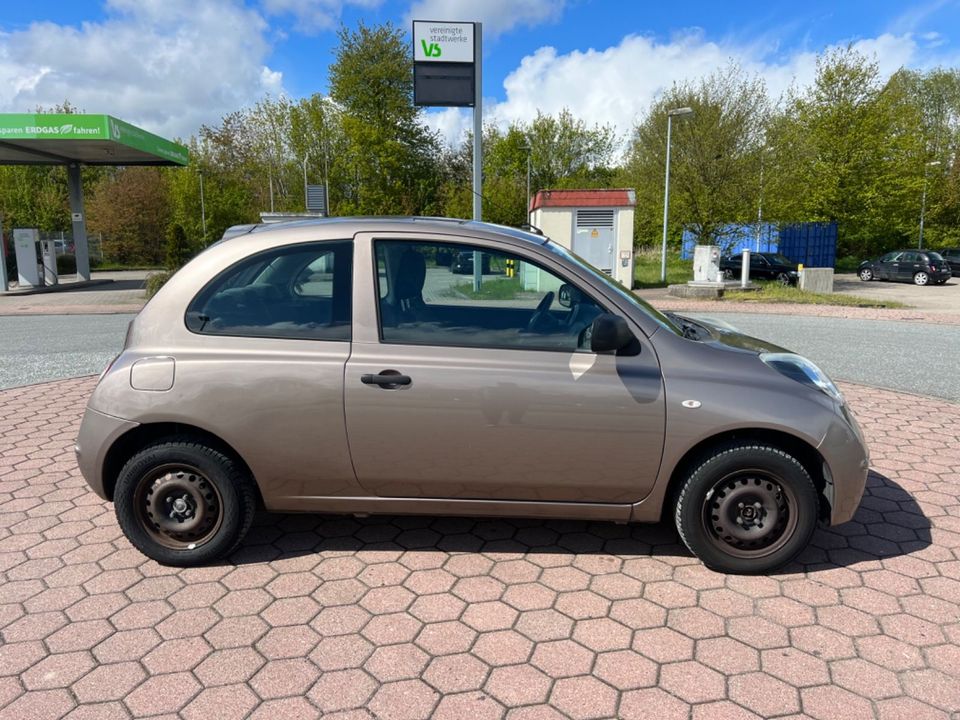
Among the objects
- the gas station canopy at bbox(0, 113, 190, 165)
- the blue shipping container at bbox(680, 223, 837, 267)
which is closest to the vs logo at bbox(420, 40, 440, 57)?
the gas station canopy at bbox(0, 113, 190, 165)

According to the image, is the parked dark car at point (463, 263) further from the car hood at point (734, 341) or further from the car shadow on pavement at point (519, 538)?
the car shadow on pavement at point (519, 538)

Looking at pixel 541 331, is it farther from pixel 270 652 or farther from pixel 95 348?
pixel 95 348

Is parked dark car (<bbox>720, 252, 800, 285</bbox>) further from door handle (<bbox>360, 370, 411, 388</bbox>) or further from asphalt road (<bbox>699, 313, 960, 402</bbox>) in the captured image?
door handle (<bbox>360, 370, 411, 388</bbox>)

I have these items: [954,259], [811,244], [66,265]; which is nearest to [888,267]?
[954,259]

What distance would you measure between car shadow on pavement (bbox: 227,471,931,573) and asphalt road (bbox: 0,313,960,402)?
4.08 meters

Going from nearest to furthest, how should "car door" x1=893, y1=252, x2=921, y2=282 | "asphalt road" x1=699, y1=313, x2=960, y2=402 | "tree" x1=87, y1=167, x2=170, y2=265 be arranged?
"asphalt road" x1=699, y1=313, x2=960, y2=402
"car door" x1=893, y1=252, x2=921, y2=282
"tree" x1=87, y1=167, x2=170, y2=265

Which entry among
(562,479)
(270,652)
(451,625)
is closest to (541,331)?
(562,479)

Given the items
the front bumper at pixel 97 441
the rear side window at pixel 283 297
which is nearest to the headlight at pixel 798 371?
the rear side window at pixel 283 297

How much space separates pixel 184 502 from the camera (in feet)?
10.8

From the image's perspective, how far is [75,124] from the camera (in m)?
20.8

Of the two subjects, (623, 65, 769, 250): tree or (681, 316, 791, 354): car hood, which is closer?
(681, 316, 791, 354): car hood

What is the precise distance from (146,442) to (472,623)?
1836 mm

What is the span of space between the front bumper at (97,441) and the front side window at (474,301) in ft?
4.51

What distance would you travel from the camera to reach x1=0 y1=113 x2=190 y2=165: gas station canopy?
20.7 metres
